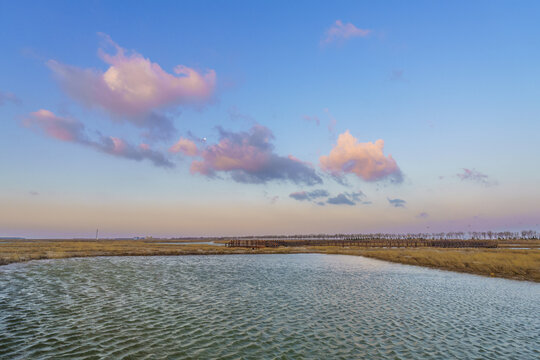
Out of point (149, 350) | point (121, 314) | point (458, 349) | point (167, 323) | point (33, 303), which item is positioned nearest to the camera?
point (149, 350)

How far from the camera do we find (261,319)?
19.5 meters

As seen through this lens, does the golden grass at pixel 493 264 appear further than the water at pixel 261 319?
Yes

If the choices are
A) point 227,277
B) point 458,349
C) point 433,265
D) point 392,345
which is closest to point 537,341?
point 458,349

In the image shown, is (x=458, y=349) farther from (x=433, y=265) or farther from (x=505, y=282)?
(x=433, y=265)

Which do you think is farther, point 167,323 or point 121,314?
point 121,314

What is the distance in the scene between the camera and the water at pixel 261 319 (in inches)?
565

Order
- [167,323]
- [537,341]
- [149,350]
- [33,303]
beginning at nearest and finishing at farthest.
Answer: [149,350], [537,341], [167,323], [33,303]

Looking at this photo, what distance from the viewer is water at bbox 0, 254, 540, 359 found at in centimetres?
1434

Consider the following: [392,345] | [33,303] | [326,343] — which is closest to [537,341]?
[392,345]

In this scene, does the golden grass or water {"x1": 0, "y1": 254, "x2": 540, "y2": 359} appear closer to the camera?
water {"x1": 0, "y1": 254, "x2": 540, "y2": 359}

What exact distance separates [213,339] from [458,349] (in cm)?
1302

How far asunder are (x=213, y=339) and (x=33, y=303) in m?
17.1

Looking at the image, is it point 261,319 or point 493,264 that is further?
point 493,264

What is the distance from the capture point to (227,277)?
125 ft
